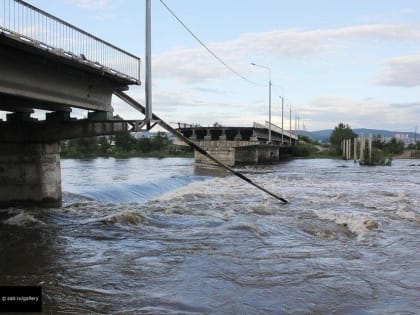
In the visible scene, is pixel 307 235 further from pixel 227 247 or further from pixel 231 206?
pixel 231 206

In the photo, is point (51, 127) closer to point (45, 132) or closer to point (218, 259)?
point (45, 132)

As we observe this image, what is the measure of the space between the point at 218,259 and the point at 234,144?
68560mm

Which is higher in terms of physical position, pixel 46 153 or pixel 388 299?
pixel 46 153

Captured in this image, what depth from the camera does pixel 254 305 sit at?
30.3ft

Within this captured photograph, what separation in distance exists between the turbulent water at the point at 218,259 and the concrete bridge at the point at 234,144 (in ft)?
184

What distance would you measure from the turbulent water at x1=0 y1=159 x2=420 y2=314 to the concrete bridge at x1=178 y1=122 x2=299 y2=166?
184 feet

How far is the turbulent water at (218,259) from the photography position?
30.9 ft

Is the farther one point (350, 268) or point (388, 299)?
point (350, 268)

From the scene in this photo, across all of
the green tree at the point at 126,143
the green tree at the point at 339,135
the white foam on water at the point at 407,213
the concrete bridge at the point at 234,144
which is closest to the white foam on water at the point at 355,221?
the white foam on water at the point at 407,213

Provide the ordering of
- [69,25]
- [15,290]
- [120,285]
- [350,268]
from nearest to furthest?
[15,290] → [120,285] → [350,268] → [69,25]

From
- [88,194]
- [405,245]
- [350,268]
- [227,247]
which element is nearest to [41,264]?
[227,247]

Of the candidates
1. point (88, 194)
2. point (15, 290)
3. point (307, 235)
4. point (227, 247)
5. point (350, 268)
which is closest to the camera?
point (15, 290)

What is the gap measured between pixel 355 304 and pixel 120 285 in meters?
4.48

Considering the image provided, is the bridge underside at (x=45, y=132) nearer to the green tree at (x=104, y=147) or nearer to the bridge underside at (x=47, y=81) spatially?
the bridge underside at (x=47, y=81)
